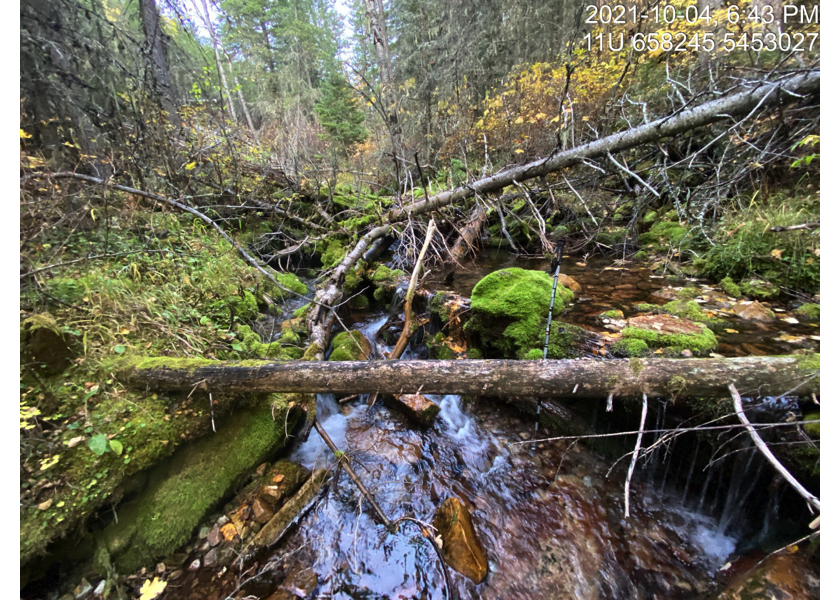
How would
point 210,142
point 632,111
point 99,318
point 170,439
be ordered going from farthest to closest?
point 632,111
point 210,142
point 99,318
point 170,439

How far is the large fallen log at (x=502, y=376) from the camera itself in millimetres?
2100

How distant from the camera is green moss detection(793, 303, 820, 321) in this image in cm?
331

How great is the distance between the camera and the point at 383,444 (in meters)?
3.61

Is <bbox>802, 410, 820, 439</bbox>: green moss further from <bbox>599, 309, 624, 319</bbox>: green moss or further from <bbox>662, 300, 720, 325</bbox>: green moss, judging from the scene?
<bbox>599, 309, 624, 319</bbox>: green moss

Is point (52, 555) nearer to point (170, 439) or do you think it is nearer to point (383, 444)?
point (170, 439)

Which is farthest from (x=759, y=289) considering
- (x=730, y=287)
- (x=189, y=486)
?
(x=189, y=486)

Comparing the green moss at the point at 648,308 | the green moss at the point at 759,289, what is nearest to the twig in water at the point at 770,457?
the green moss at the point at 648,308

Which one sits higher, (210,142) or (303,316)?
(210,142)

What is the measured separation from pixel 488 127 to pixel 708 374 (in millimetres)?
10234

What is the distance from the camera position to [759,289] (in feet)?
12.8

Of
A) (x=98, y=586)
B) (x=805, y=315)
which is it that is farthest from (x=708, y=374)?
(x=98, y=586)

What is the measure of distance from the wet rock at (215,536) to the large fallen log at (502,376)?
115 cm

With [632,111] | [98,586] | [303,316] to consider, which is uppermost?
[632,111]

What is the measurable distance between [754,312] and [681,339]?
4.65 ft
